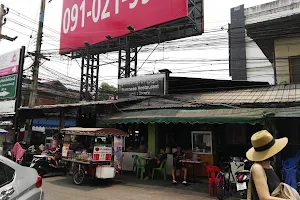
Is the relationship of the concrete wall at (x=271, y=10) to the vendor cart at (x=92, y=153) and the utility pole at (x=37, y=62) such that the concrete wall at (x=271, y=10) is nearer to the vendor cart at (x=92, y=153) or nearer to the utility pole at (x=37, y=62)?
the vendor cart at (x=92, y=153)

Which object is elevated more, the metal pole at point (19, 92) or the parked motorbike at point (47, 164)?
the metal pole at point (19, 92)

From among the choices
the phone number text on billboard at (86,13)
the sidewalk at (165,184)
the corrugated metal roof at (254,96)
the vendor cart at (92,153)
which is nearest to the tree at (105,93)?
the phone number text on billboard at (86,13)

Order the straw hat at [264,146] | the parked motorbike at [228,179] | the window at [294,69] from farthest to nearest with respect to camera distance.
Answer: the window at [294,69] → the parked motorbike at [228,179] → the straw hat at [264,146]

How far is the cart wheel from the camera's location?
9.34 m

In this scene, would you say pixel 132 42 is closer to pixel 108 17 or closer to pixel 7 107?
pixel 108 17

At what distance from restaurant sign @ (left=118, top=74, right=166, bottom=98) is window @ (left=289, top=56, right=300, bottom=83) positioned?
6183 mm

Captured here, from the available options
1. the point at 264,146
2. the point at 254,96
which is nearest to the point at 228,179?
the point at 254,96

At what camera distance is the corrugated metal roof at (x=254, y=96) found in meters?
9.26

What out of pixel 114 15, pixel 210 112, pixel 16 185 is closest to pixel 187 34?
pixel 114 15

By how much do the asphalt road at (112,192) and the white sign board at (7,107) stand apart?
6442mm

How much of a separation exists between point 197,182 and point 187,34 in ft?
29.3

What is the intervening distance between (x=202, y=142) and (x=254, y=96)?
2.97 metres

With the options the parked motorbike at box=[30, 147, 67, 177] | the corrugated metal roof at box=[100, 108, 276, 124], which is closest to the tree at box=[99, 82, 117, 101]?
the corrugated metal roof at box=[100, 108, 276, 124]

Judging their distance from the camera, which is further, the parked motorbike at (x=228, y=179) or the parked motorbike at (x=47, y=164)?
the parked motorbike at (x=47, y=164)
